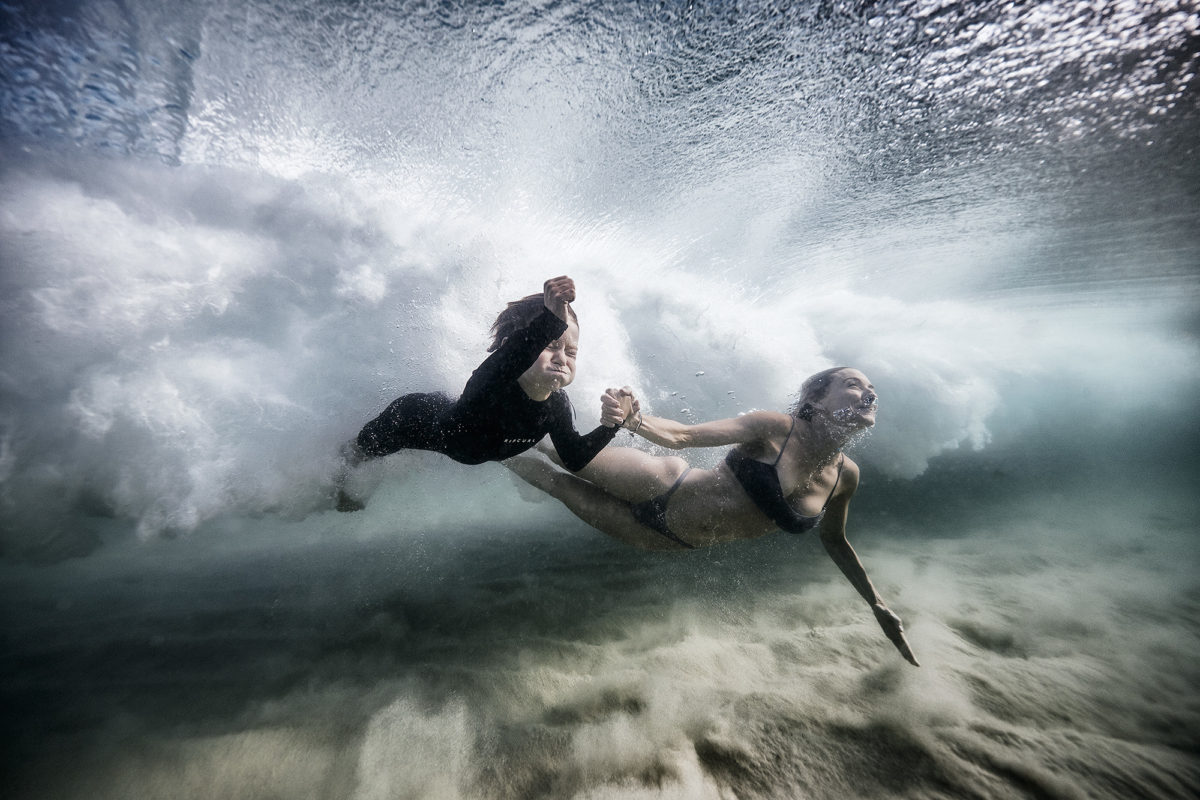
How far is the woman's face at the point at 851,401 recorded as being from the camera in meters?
3.02

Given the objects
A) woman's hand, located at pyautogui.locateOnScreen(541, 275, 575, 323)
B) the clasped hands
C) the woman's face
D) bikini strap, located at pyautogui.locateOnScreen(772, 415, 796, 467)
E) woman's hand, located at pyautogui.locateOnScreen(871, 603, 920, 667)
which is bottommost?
woman's hand, located at pyautogui.locateOnScreen(871, 603, 920, 667)

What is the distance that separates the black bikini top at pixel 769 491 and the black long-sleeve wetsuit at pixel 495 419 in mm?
1288

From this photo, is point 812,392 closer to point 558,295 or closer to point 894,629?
point 894,629

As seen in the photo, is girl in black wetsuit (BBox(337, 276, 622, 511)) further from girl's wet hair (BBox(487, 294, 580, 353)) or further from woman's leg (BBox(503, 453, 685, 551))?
woman's leg (BBox(503, 453, 685, 551))

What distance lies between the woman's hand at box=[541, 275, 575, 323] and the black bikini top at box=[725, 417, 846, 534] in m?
2.07

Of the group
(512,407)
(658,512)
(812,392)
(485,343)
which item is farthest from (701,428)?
(485,343)

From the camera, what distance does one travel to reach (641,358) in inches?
384

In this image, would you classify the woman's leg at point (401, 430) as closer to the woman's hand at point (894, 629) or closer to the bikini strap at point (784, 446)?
the bikini strap at point (784, 446)

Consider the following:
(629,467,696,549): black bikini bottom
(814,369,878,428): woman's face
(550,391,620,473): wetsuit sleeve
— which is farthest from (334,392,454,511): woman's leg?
(814,369,878,428): woman's face

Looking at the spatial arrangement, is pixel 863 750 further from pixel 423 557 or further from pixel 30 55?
pixel 30 55

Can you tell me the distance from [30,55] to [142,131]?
3.23 feet

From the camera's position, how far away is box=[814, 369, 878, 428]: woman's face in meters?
3.02

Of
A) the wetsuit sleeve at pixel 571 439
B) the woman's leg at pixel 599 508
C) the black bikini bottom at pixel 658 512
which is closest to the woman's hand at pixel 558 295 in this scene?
the wetsuit sleeve at pixel 571 439

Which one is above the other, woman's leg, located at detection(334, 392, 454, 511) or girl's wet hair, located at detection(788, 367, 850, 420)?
girl's wet hair, located at detection(788, 367, 850, 420)
